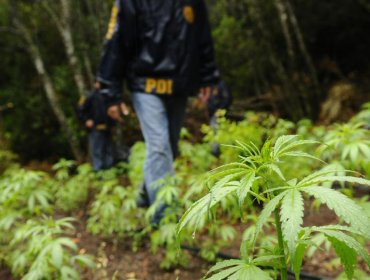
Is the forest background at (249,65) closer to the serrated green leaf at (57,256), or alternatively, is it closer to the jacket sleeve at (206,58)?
the jacket sleeve at (206,58)

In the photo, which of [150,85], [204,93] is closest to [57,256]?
[150,85]

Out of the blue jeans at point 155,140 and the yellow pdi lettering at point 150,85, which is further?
the yellow pdi lettering at point 150,85

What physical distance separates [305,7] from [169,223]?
30.7ft

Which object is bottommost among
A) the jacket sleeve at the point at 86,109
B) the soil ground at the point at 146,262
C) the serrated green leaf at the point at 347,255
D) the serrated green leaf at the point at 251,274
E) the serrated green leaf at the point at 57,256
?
the soil ground at the point at 146,262

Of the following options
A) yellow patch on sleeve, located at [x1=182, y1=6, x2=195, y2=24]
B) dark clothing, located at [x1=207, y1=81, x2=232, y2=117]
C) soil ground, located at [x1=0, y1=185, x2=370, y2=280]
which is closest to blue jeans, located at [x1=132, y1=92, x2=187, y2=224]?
soil ground, located at [x1=0, y1=185, x2=370, y2=280]

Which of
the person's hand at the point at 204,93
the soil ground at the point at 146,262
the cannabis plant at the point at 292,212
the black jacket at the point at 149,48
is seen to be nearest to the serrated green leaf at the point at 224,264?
the cannabis plant at the point at 292,212

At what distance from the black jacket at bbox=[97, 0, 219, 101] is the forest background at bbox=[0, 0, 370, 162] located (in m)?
6.36

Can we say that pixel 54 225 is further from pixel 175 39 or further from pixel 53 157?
pixel 53 157

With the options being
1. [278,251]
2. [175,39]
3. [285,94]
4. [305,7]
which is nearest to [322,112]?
[285,94]

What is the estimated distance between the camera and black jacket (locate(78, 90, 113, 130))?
300 inches

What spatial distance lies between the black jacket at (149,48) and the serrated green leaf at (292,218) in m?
2.61

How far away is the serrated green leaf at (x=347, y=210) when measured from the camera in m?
0.84

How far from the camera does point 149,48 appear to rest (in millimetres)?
3467

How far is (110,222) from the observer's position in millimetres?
3629
